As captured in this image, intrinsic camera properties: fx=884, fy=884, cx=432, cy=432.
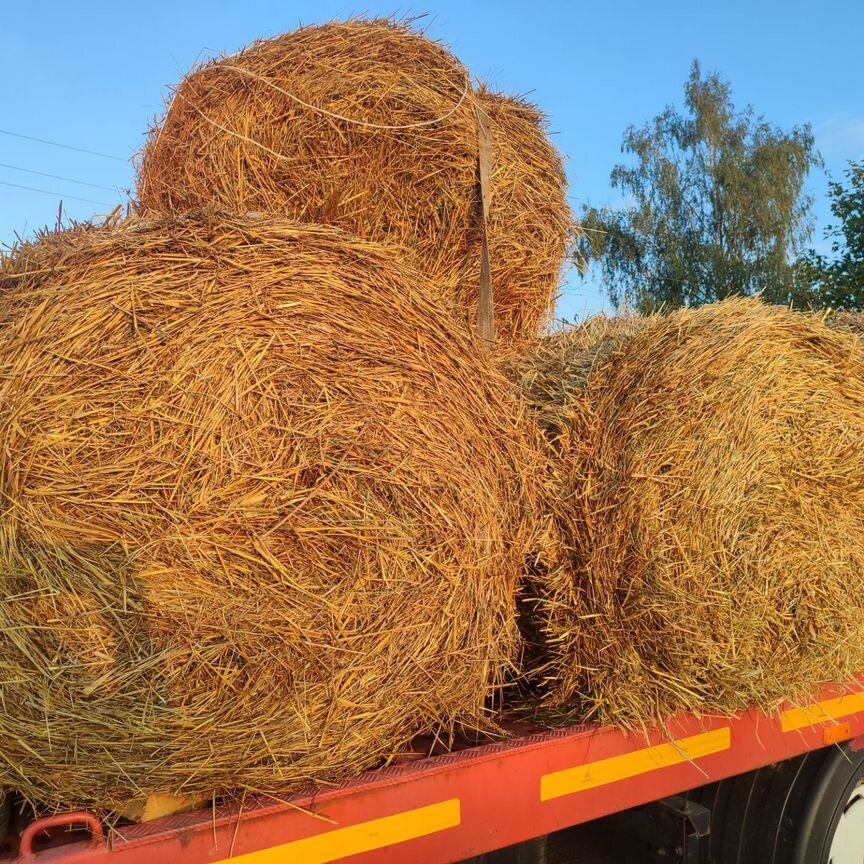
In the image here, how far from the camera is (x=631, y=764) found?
2.54m

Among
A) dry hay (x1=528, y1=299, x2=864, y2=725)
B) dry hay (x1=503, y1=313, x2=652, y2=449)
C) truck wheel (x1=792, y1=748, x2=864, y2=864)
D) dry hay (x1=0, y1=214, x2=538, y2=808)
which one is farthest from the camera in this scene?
truck wheel (x1=792, y1=748, x2=864, y2=864)

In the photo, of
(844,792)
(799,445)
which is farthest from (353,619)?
(844,792)

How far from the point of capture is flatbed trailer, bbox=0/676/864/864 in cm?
179

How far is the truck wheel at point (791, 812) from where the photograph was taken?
3076 millimetres

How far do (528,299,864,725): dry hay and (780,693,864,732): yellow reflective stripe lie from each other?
0.09 meters

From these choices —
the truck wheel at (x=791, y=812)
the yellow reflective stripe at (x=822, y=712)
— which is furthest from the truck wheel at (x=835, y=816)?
the yellow reflective stripe at (x=822, y=712)

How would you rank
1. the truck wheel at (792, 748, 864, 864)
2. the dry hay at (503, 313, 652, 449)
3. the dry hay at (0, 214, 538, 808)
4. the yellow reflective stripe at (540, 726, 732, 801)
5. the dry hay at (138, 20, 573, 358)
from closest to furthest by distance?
the dry hay at (0, 214, 538, 808), the yellow reflective stripe at (540, 726, 732, 801), the dry hay at (503, 313, 652, 449), the dry hay at (138, 20, 573, 358), the truck wheel at (792, 748, 864, 864)

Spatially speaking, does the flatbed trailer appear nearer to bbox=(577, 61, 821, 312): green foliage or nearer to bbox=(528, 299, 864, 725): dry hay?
bbox=(528, 299, 864, 725): dry hay

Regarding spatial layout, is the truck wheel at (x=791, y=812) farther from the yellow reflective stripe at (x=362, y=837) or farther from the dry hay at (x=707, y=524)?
the yellow reflective stripe at (x=362, y=837)

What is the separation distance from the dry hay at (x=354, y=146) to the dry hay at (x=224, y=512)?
2.61 ft

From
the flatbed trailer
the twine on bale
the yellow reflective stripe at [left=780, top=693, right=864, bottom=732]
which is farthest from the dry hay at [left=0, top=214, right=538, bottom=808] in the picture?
the yellow reflective stripe at [left=780, top=693, right=864, bottom=732]

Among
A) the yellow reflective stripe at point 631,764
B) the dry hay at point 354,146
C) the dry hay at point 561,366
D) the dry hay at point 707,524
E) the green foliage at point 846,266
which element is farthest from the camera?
the green foliage at point 846,266

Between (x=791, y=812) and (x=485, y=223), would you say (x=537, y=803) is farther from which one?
(x=485, y=223)

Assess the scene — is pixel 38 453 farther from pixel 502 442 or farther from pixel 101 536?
pixel 502 442
